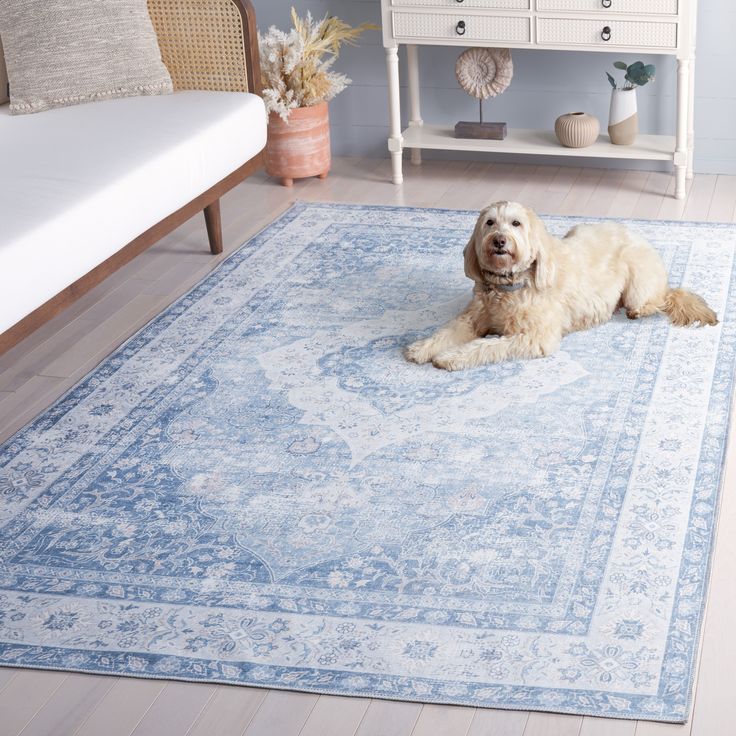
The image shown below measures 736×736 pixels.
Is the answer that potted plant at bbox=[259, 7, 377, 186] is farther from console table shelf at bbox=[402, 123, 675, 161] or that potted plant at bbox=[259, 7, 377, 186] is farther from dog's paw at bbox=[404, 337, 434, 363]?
dog's paw at bbox=[404, 337, 434, 363]

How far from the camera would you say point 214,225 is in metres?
3.76

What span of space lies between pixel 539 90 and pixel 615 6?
641 millimetres

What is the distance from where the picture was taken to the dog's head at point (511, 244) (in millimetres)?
2799

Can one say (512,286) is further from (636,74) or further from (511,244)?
(636,74)

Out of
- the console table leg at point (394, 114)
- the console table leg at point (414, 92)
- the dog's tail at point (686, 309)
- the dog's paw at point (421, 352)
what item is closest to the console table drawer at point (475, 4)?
the console table leg at point (394, 114)

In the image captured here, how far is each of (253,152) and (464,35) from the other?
916 mm

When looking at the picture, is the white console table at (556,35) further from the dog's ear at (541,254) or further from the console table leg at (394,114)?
the dog's ear at (541,254)

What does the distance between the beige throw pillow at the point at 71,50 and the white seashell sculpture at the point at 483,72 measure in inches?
46.6

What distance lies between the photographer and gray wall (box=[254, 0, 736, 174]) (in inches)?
164

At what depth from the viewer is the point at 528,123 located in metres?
4.48

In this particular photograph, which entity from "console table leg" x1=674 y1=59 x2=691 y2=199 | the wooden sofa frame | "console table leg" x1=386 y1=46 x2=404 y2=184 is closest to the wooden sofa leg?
the wooden sofa frame

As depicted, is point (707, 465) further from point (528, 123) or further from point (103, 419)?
point (528, 123)

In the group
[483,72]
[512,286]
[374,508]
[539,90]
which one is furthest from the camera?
[539,90]

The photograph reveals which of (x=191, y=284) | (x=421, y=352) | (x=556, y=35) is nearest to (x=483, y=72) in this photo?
(x=556, y=35)
